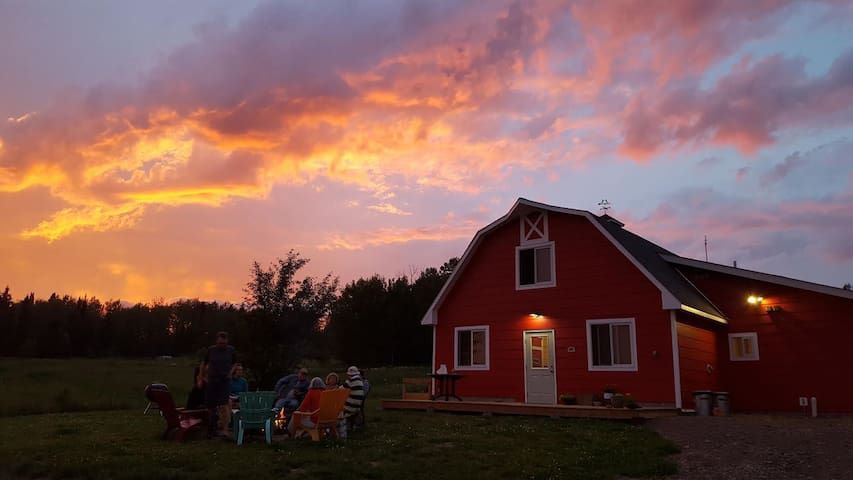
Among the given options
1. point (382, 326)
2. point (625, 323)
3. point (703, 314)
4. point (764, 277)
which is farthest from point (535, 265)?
point (382, 326)

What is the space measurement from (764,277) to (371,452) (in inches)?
485

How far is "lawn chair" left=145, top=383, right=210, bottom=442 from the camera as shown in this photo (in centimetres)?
967

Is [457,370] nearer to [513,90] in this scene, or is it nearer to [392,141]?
[392,141]

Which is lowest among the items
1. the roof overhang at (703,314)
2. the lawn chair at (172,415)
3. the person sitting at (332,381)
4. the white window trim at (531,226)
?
the lawn chair at (172,415)

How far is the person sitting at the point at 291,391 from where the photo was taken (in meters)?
11.0

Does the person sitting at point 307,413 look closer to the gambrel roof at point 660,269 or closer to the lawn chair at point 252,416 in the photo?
the lawn chair at point 252,416

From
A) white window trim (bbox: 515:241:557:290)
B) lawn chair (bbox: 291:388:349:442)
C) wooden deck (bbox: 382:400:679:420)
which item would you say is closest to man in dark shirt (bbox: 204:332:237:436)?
lawn chair (bbox: 291:388:349:442)

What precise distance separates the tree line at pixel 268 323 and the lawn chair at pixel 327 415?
28.4 ft

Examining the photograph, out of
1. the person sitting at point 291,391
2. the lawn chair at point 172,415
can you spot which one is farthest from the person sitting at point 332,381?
the lawn chair at point 172,415

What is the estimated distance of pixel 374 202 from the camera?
20062mm

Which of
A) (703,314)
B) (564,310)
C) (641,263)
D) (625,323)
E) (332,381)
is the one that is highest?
(641,263)

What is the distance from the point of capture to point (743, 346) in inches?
666

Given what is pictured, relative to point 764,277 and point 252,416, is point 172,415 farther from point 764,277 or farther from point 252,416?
point 764,277

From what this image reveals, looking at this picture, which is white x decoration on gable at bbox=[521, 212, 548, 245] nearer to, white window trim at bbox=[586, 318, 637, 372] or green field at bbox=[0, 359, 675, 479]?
white window trim at bbox=[586, 318, 637, 372]
